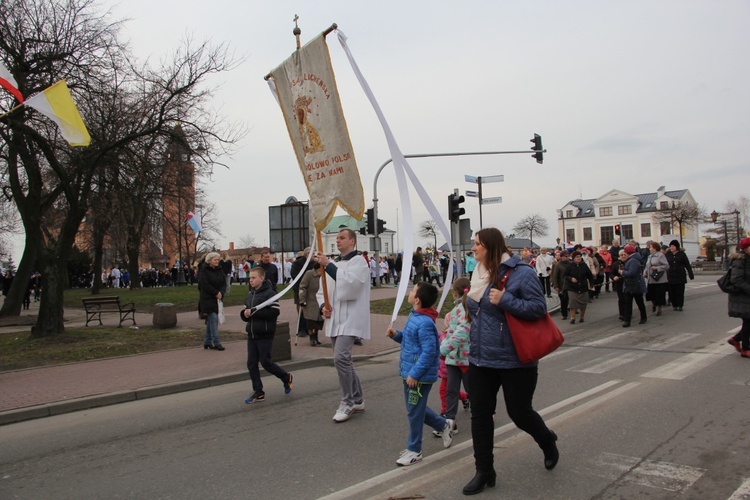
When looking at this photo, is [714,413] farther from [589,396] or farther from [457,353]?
[457,353]

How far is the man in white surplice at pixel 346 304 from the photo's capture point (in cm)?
571

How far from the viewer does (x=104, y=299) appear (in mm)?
15062

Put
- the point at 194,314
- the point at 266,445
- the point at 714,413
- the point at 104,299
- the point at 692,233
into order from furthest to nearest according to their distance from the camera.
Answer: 1. the point at 692,233
2. the point at 194,314
3. the point at 104,299
4. the point at 714,413
5. the point at 266,445

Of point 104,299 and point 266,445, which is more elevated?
point 104,299

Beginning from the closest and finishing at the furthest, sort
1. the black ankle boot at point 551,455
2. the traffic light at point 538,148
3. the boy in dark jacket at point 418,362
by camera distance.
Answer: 1. the black ankle boot at point 551,455
2. the boy in dark jacket at point 418,362
3. the traffic light at point 538,148

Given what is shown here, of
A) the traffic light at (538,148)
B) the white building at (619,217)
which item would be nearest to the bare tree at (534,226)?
the white building at (619,217)

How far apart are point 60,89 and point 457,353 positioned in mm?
7477

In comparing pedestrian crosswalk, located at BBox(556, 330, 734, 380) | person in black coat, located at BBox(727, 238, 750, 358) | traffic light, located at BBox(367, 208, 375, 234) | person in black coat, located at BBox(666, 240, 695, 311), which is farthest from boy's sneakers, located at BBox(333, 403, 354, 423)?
traffic light, located at BBox(367, 208, 375, 234)

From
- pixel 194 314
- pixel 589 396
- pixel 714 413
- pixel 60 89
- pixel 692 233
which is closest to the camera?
pixel 714 413

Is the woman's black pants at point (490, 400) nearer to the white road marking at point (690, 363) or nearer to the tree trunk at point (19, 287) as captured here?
the white road marking at point (690, 363)

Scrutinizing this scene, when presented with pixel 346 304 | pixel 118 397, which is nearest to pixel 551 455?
pixel 346 304

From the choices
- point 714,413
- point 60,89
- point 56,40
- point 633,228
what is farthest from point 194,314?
point 633,228

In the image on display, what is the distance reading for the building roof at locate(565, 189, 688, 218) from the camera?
297ft

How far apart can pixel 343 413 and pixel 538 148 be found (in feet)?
59.3
